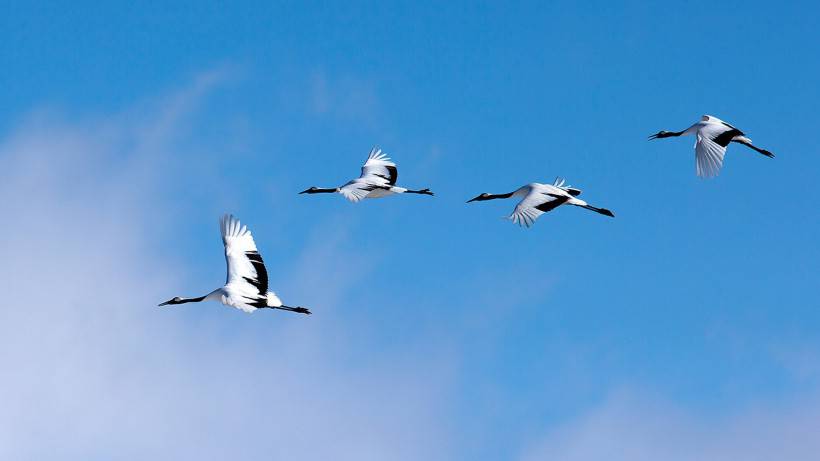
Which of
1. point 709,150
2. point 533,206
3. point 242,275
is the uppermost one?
point 709,150

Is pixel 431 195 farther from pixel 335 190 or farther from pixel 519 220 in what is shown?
pixel 519 220

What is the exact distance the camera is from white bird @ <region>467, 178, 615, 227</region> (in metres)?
37.9

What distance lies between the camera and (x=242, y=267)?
3847 centimetres

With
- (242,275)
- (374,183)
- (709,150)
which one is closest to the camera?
(242,275)

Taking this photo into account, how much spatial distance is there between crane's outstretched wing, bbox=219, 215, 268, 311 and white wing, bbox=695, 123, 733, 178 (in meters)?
14.3

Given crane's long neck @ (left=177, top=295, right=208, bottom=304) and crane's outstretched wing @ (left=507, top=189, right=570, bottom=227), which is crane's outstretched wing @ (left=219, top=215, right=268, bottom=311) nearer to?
crane's long neck @ (left=177, top=295, right=208, bottom=304)

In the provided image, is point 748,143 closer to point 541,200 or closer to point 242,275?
point 541,200

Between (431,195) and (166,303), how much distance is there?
42.0ft

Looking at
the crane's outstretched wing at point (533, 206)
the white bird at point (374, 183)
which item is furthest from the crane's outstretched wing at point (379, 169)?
the crane's outstretched wing at point (533, 206)

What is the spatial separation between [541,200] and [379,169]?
11.0 meters

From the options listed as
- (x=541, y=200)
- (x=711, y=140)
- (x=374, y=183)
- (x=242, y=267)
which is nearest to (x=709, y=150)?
(x=711, y=140)

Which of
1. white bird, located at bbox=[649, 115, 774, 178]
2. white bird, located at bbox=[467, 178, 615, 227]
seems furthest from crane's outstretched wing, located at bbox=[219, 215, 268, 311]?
white bird, located at bbox=[649, 115, 774, 178]

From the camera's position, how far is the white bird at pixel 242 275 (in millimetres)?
37406

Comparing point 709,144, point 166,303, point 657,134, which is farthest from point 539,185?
point 166,303
